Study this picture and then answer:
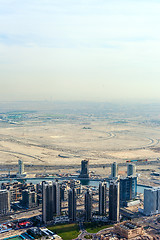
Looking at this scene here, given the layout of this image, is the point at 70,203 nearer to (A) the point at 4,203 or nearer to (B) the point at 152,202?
(A) the point at 4,203

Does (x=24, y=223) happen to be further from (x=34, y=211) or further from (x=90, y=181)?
(x=90, y=181)

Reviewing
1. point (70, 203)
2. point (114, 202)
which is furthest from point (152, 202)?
point (70, 203)

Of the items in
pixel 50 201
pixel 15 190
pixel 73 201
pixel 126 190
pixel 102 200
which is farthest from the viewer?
pixel 15 190

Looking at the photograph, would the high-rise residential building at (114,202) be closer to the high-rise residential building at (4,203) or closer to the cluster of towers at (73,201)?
the cluster of towers at (73,201)

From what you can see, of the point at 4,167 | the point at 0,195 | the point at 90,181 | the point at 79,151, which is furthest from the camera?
the point at 79,151

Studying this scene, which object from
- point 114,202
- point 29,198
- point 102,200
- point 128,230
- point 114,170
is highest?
point 114,170

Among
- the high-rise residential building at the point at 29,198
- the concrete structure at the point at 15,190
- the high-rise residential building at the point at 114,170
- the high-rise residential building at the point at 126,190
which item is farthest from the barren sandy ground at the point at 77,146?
the high-rise residential building at the point at 29,198

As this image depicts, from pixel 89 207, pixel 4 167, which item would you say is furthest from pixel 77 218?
pixel 4 167
